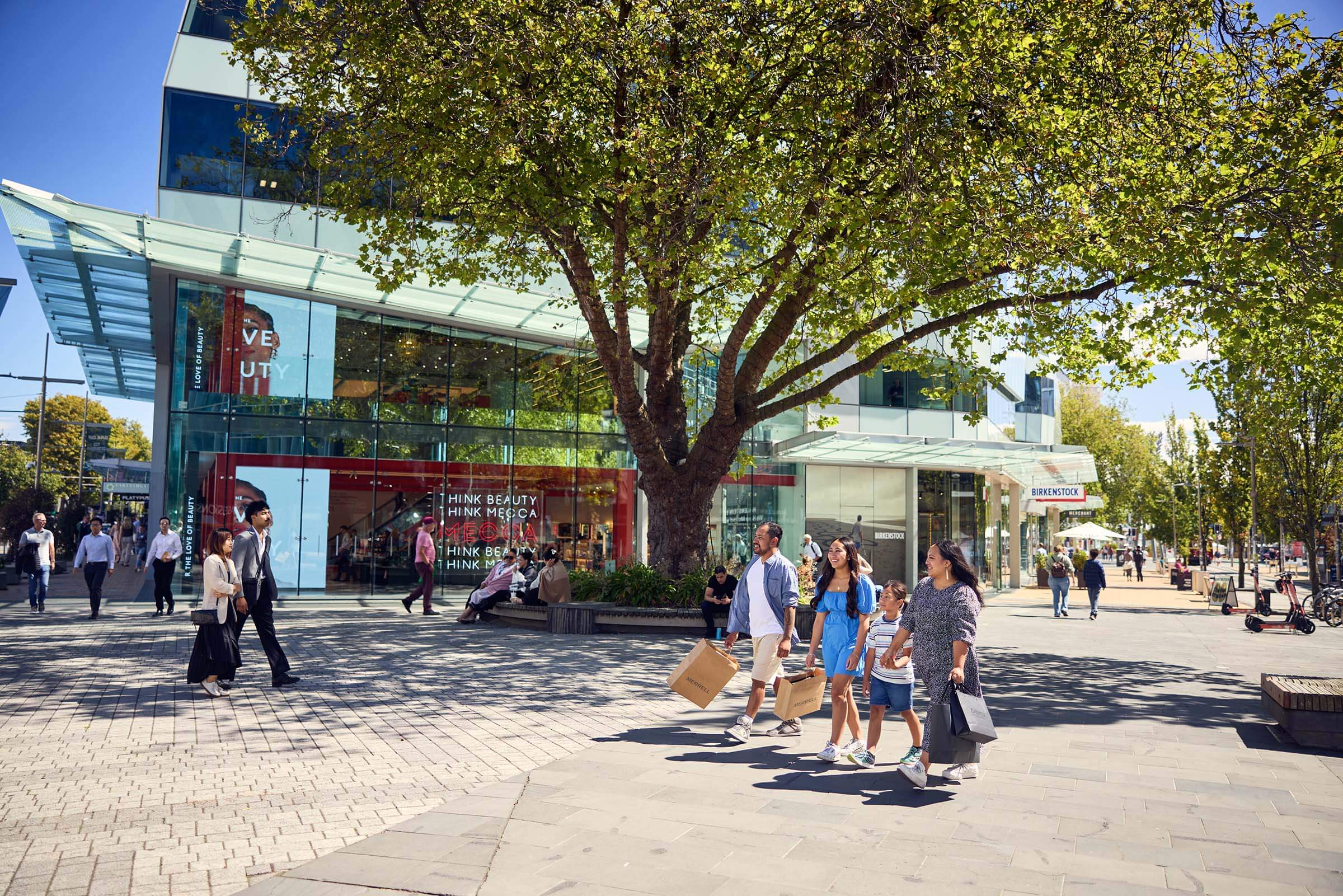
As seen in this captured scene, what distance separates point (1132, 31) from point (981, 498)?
22113 mm

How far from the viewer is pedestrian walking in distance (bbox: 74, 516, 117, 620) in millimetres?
16469

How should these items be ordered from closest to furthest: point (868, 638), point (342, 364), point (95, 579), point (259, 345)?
point (868, 638), point (95, 579), point (259, 345), point (342, 364)

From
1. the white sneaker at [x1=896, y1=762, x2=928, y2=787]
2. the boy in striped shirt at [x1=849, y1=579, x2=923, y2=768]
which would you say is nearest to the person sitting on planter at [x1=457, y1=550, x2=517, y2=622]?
the boy in striped shirt at [x1=849, y1=579, x2=923, y2=768]

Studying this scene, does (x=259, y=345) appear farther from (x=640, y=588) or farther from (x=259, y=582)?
(x=259, y=582)

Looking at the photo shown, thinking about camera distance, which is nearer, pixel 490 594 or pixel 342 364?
pixel 490 594

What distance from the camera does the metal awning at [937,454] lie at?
2548 centimetres

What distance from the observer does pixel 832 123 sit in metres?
13.2

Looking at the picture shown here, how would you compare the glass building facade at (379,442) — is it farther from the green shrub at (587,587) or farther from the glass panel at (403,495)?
the green shrub at (587,587)

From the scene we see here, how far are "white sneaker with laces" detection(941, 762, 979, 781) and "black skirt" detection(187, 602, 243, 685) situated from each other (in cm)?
662

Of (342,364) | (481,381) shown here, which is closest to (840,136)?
(481,381)

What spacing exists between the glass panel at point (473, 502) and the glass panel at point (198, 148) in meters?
7.14

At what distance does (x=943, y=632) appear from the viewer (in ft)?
20.5

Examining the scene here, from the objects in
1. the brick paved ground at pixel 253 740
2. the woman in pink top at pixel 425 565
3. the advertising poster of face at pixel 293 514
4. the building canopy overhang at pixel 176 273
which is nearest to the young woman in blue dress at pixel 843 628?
the brick paved ground at pixel 253 740

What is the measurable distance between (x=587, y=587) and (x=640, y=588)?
4.02 ft
